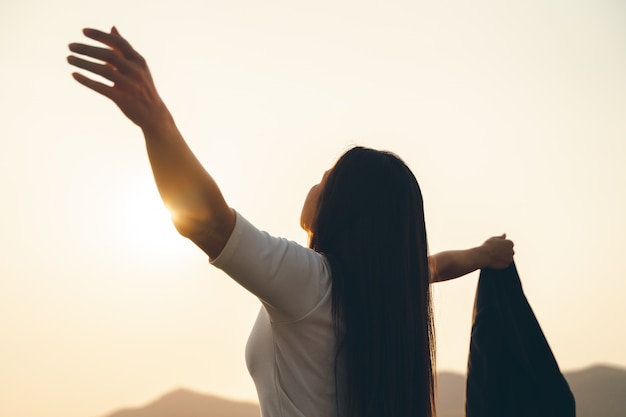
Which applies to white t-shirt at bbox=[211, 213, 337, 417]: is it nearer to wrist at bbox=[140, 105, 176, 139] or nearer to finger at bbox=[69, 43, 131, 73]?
wrist at bbox=[140, 105, 176, 139]

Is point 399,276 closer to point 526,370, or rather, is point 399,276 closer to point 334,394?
point 334,394

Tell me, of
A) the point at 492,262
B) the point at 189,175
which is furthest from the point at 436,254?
the point at 189,175

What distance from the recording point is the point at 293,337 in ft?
5.31

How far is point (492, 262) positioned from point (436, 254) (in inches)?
16.7

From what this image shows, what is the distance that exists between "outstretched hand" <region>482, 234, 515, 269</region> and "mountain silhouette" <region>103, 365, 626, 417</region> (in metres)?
61.9

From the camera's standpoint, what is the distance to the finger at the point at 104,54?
42.9 inches

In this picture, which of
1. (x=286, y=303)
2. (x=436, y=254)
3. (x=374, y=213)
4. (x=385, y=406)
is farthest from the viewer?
(x=436, y=254)

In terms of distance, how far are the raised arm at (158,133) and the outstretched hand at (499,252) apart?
239 cm

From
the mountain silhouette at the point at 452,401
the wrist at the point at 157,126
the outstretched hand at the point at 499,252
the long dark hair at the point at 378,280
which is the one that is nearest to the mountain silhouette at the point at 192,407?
the mountain silhouette at the point at 452,401

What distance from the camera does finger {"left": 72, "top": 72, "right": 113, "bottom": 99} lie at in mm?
1121

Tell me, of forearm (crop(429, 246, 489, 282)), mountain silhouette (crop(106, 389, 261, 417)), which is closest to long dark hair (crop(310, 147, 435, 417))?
forearm (crop(429, 246, 489, 282))

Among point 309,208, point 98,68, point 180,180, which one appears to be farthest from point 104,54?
point 309,208

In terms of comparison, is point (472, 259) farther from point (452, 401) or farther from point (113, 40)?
point (452, 401)

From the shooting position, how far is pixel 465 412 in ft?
8.79
